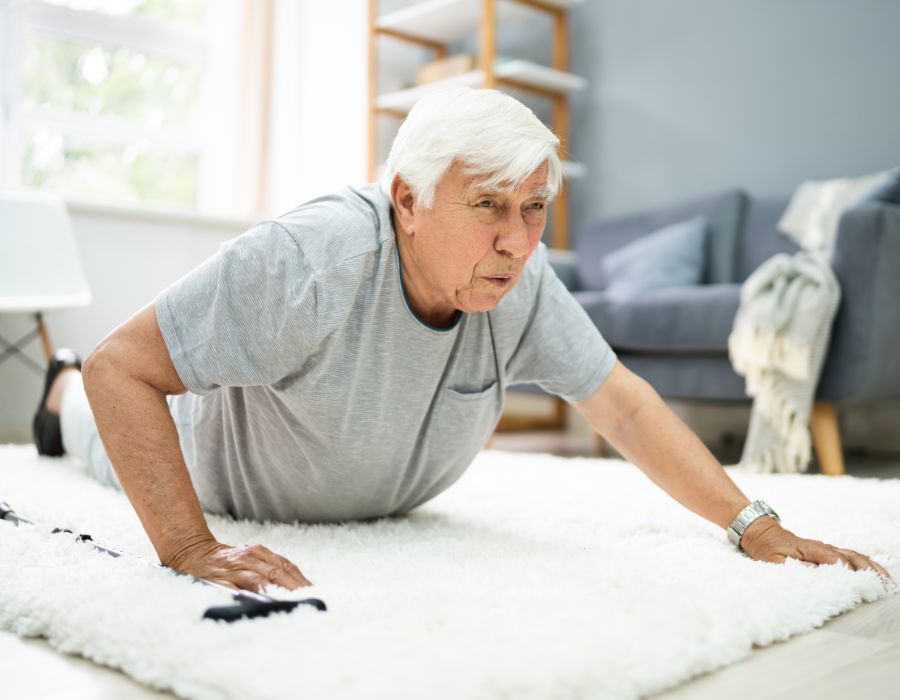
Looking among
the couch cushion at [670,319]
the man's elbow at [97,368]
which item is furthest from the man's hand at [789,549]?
the couch cushion at [670,319]

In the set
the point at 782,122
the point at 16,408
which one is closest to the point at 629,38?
the point at 782,122

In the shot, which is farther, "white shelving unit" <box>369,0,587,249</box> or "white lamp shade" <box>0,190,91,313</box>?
"white shelving unit" <box>369,0,587,249</box>

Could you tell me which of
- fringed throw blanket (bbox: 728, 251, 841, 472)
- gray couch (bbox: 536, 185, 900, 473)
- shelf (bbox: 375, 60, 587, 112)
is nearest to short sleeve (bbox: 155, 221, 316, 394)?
fringed throw blanket (bbox: 728, 251, 841, 472)

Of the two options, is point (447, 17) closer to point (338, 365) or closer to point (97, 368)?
point (338, 365)

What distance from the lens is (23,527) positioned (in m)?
1.25

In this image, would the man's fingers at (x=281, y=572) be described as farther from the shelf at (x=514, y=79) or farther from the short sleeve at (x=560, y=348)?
the shelf at (x=514, y=79)

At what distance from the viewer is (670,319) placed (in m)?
2.53

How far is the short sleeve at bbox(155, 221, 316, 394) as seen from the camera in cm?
104

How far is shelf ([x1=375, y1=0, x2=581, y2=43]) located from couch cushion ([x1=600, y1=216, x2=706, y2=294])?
4.24 feet

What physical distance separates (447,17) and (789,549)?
11.3ft

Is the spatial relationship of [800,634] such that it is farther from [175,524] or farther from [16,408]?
[16,408]

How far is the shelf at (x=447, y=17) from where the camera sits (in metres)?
3.88

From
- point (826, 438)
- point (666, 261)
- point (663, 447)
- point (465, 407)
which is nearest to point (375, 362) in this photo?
point (465, 407)

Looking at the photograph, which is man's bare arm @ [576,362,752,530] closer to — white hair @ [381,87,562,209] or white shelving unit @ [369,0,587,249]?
white hair @ [381,87,562,209]
